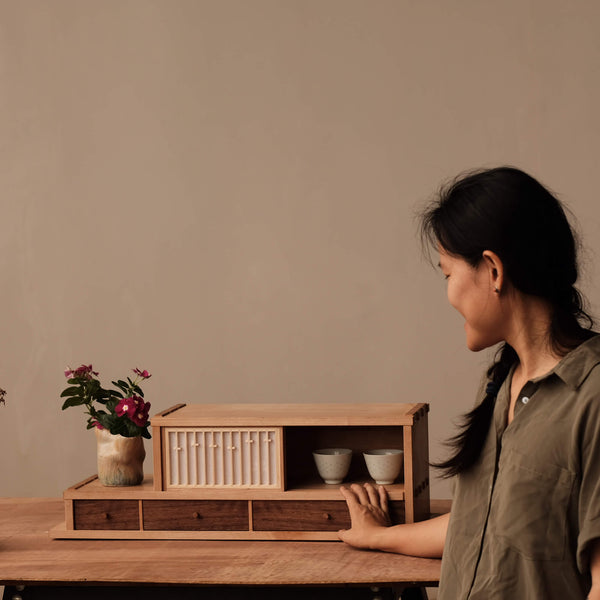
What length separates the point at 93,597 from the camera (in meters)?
1.86

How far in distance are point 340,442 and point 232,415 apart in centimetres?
29

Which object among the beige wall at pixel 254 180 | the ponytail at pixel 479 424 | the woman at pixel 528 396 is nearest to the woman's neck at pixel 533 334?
the woman at pixel 528 396

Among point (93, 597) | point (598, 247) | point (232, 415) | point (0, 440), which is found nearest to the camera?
point (93, 597)

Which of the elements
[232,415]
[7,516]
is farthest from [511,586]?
[7,516]

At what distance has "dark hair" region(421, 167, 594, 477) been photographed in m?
1.19

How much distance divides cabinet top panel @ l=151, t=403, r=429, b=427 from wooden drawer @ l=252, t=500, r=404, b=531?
0.18 meters

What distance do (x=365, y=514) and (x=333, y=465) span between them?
162mm

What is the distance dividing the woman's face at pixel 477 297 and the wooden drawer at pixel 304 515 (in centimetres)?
78

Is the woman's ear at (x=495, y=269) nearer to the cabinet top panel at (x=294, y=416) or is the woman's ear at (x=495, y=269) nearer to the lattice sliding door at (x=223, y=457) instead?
the cabinet top panel at (x=294, y=416)

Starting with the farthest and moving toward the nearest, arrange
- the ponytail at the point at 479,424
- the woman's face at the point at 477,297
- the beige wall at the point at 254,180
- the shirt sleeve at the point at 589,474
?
1. the beige wall at the point at 254,180
2. the ponytail at the point at 479,424
3. the woman's face at the point at 477,297
4. the shirt sleeve at the point at 589,474

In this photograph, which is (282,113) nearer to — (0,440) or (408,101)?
(408,101)

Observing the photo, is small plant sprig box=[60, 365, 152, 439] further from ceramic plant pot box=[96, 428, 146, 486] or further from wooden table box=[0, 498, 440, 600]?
wooden table box=[0, 498, 440, 600]

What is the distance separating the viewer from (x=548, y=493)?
117cm

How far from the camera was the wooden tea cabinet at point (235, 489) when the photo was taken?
1.96 meters
